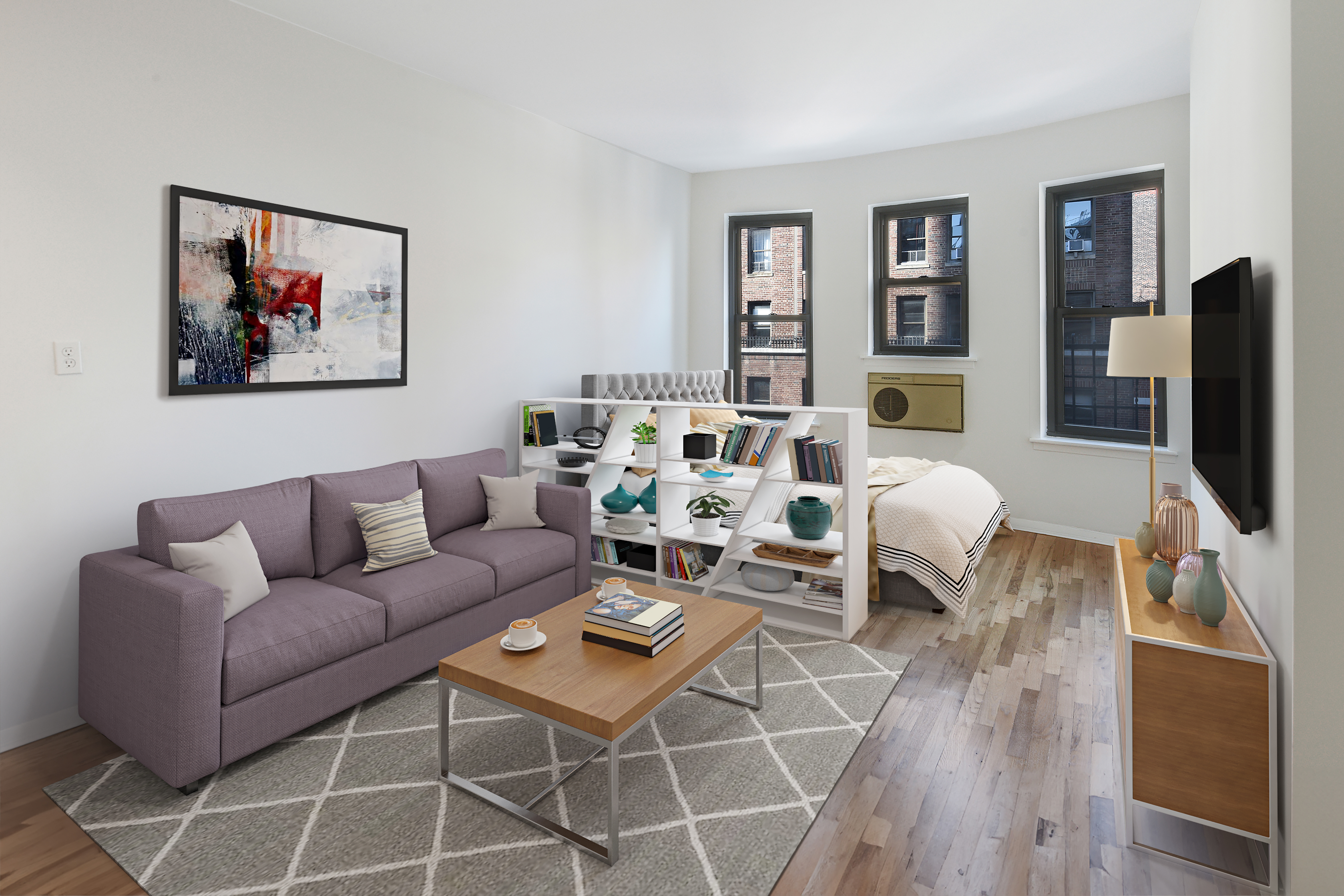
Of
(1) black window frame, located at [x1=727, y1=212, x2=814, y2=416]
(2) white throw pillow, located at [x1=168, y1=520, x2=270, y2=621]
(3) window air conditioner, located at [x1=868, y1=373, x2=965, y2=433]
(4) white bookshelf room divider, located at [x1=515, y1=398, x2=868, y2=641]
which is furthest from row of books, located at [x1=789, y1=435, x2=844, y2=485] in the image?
(1) black window frame, located at [x1=727, y1=212, x2=814, y2=416]

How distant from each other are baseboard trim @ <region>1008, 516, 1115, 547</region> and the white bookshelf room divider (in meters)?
2.28

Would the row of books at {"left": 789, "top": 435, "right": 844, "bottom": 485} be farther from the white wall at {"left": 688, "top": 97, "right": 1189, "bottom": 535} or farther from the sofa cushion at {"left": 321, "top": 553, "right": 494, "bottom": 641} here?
the white wall at {"left": 688, "top": 97, "right": 1189, "bottom": 535}

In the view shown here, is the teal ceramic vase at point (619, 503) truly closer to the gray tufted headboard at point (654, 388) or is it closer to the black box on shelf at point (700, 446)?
the black box on shelf at point (700, 446)

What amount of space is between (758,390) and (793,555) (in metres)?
2.97

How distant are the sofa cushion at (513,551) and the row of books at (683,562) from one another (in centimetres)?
56

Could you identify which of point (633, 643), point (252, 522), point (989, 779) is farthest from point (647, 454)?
point (989, 779)

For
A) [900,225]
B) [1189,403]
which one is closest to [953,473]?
[1189,403]

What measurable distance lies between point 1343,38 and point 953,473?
10.3 ft

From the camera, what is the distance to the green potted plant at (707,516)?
3805 millimetres

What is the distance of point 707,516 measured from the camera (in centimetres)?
380

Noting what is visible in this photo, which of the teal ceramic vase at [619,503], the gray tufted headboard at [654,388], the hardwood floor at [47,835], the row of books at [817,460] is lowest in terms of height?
the hardwood floor at [47,835]

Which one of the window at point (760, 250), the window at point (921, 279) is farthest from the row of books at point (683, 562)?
the window at point (760, 250)

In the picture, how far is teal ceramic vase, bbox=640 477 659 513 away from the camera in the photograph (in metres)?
4.04

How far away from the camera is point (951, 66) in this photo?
12.9 feet
